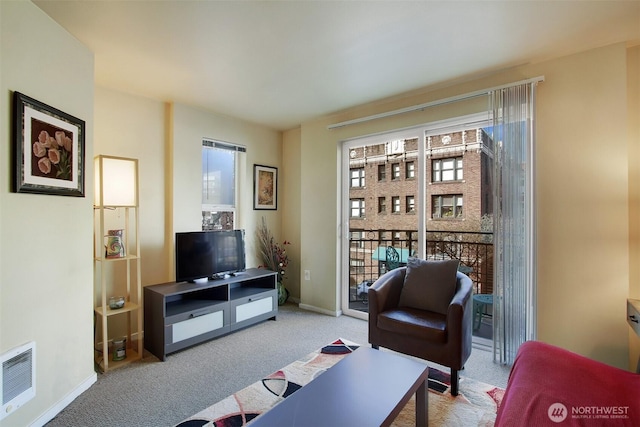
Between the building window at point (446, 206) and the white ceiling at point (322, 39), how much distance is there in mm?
1139

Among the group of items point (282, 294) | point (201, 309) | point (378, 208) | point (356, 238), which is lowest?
point (282, 294)

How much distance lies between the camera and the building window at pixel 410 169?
10.8ft

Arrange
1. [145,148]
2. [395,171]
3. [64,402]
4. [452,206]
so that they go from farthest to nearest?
1. [395,171]
2. [145,148]
3. [452,206]
4. [64,402]

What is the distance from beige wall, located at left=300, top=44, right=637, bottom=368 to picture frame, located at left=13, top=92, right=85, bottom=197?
3.40 meters

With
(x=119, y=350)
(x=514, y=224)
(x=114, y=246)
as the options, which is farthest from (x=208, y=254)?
(x=514, y=224)

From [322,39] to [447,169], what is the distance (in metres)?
1.79

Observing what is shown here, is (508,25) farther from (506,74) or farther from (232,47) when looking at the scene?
(232,47)

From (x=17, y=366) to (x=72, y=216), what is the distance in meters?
0.94

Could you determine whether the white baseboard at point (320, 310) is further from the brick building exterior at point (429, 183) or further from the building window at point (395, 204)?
the building window at point (395, 204)

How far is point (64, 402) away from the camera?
1.97m

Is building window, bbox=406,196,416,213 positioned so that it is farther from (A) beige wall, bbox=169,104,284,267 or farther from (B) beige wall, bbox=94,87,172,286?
(B) beige wall, bbox=94,87,172,286

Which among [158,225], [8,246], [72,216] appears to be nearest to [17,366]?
[8,246]

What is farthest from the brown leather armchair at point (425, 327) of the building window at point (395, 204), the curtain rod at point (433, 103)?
the curtain rod at point (433, 103)

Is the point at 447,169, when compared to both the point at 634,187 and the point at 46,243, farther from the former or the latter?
the point at 46,243
